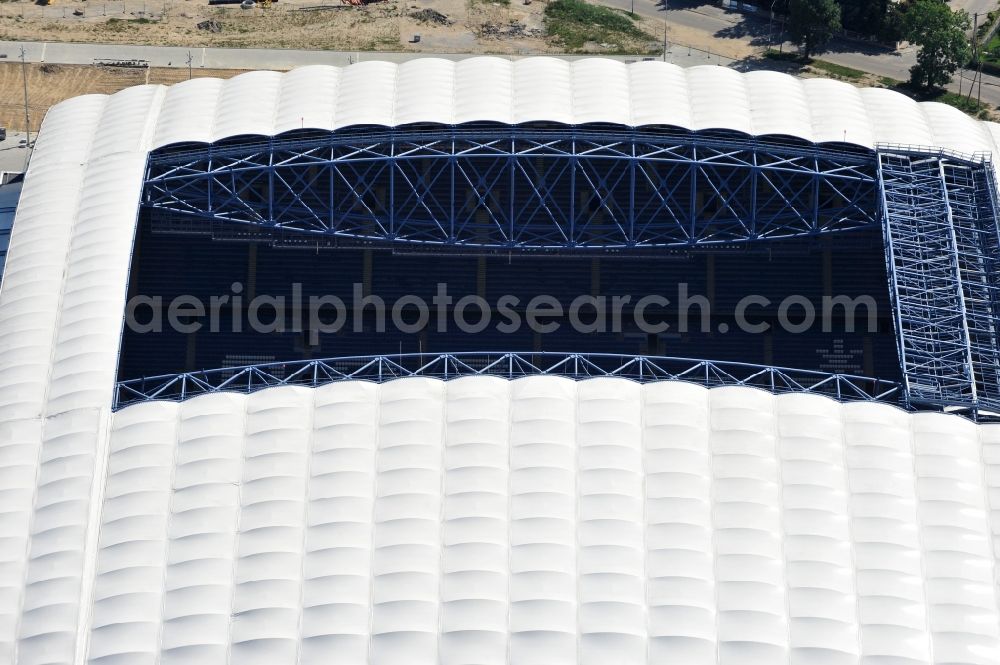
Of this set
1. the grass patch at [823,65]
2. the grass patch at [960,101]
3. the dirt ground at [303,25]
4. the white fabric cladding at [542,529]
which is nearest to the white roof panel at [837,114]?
the white fabric cladding at [542,529]

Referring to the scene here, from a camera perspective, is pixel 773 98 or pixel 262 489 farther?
pixel 773 98

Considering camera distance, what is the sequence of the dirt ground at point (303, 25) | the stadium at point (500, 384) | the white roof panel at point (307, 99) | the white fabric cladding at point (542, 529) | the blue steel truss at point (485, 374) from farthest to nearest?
the dirt ground at point (303, 25)
the white roof panel at point (307, 99)
the blue steel truss at point (485, 374)
the stadium at point (500, 384)
the white fabric cladding at point (542, 529)

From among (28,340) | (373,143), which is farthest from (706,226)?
(28,340)

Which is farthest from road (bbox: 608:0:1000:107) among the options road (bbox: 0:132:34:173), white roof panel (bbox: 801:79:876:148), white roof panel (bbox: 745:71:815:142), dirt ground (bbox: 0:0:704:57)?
road (bbox: 0:132:34:173)

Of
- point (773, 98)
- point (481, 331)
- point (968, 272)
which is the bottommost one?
point (481, 331)

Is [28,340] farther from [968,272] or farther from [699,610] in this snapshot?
[968,272]

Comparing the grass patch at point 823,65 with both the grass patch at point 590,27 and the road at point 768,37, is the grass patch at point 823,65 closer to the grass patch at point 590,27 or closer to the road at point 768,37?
the road at point 768,37
